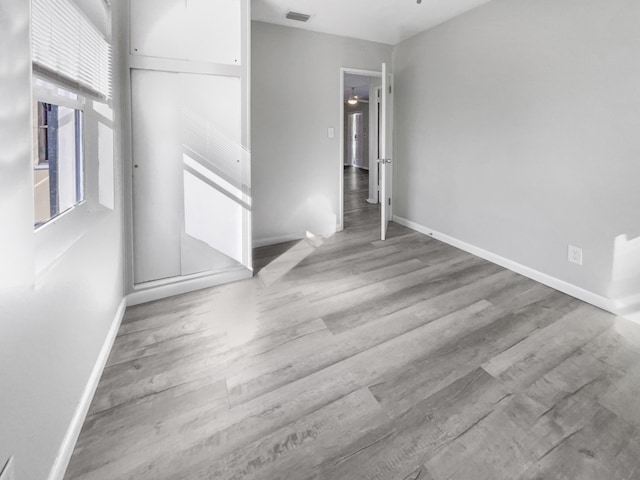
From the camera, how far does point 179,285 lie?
8.41 ft

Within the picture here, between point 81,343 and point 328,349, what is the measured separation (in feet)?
3.84

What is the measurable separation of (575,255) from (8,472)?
3.27 meters

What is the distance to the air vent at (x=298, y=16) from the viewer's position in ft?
10.8

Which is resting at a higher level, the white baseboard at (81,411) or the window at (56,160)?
the window at (56,160)

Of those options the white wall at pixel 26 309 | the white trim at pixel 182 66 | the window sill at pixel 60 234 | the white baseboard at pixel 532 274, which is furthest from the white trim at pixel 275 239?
the white wall at pixel 26 309

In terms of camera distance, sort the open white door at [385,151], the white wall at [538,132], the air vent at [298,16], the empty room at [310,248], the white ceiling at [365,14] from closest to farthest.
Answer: the empty room at [310,248], the white wall at [538,132], the white ceiling at [365,14], the air vent at [298,16], the open white door at [385,151]

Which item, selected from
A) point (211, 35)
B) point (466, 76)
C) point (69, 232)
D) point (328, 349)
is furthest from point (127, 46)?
point (466, 76)

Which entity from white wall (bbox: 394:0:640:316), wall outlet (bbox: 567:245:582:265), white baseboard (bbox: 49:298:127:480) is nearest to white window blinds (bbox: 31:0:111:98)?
white baseboard (bbox: 49:298:127:480)

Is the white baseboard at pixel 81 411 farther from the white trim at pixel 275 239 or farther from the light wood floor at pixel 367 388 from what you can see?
the white trim at pixel 275 239

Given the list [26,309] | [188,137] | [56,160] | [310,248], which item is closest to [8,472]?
[26,309]

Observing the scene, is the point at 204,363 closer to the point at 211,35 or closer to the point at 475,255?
the point at 211,35

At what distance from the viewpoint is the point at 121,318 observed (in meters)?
2.18

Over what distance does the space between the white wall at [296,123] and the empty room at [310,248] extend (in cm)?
3

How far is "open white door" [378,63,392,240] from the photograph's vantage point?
148 inches
